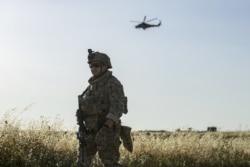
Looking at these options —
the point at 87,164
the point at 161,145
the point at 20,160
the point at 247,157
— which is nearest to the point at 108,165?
the point at 87,164

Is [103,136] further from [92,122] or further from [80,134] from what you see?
[80,134]

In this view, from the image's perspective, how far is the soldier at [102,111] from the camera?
24.1 ft

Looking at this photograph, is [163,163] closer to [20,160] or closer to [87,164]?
[20,160]

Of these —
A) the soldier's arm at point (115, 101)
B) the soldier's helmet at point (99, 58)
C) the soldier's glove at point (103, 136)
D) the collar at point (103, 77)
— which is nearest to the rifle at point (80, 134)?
the soldier's glove at point (103, 136)

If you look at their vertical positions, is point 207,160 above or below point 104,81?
below

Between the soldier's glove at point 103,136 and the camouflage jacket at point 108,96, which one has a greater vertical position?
the camouflage jacket at point 108,96

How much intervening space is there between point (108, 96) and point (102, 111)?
24 centimetres

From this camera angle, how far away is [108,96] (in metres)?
7.51

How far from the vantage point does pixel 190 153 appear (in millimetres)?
12625

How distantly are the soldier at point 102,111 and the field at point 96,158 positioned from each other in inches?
95.4

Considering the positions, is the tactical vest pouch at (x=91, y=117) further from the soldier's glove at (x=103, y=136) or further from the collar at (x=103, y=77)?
the collar at (x=103, y=77)

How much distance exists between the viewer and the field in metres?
9.90

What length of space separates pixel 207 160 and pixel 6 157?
5.26 meters

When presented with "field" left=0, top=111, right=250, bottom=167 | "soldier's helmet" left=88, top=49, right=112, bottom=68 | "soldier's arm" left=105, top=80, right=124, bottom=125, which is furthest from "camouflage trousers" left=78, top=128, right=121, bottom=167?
"field" left=0, top=111, right=250, bottom=167
